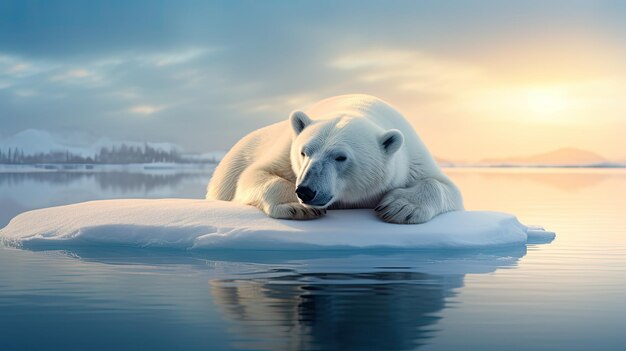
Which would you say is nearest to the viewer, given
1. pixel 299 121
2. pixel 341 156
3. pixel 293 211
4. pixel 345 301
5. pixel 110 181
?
pixel 345 301

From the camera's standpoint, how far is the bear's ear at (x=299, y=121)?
966 cm

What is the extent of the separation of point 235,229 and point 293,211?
2.44ft

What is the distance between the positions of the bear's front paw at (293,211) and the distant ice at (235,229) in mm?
81

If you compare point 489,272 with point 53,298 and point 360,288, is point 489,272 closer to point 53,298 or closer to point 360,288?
point 360,288

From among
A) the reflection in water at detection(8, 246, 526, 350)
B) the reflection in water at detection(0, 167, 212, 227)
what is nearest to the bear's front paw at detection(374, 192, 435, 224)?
the reflection in water at detection(8, 246, 526, 350)

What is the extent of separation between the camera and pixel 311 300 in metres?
6.07

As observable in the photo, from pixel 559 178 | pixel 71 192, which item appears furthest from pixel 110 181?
pixel 559 178

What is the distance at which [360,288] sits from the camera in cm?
666

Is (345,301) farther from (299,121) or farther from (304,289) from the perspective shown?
(299,121)

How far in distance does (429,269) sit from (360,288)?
4.82 ft

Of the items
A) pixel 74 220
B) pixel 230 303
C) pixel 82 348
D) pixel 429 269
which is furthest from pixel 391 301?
pixel 74 220

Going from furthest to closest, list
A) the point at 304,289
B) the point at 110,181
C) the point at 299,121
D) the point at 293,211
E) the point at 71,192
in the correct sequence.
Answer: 1. the point at 110,181
2. the point at 71,192
3. the point at 299,121
4. the point at 293,211
5. the point at 304,289

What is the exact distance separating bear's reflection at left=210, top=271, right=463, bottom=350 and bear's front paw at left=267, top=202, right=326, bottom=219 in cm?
189

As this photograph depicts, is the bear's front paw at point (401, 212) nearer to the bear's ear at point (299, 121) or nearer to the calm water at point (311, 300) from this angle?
the calm water at point (311, 300)
